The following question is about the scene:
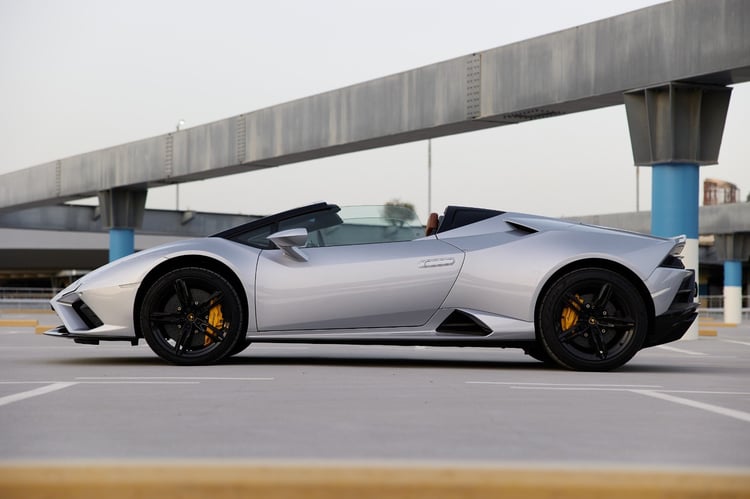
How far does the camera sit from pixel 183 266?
24.3 ft

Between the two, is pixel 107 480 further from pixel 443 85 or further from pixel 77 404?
pixel 443 85

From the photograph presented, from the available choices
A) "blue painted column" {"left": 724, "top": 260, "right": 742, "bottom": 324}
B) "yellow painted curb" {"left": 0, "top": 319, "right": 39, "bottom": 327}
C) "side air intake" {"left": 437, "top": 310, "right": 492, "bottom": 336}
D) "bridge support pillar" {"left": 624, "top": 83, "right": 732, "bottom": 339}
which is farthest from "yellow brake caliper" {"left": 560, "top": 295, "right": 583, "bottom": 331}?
"blue painted column" {"left": 724, "top": 260, "right": 742, "bottom": 324}

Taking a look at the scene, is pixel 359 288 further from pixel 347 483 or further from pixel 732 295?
pixel 732 295

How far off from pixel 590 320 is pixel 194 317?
2804mm

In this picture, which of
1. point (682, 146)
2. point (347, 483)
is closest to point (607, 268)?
point (347, 483)

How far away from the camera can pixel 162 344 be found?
23.7ft

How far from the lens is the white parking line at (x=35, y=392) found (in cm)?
483

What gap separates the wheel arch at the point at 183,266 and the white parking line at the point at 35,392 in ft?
4.96

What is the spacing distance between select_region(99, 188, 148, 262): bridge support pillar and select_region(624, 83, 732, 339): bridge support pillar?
19613mm

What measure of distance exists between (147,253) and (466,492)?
5.38m

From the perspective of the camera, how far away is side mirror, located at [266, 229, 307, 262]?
23.6ft

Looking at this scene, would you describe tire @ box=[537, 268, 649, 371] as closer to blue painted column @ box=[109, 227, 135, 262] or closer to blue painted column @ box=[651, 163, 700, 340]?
blue painted column @ box=[651, 163, 700, 340]

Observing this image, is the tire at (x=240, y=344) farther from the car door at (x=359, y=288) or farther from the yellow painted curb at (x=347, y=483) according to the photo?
the yellow painted curb at (x=347, y=483)

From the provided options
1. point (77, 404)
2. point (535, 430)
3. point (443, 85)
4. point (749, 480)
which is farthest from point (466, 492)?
point (443, 85)
